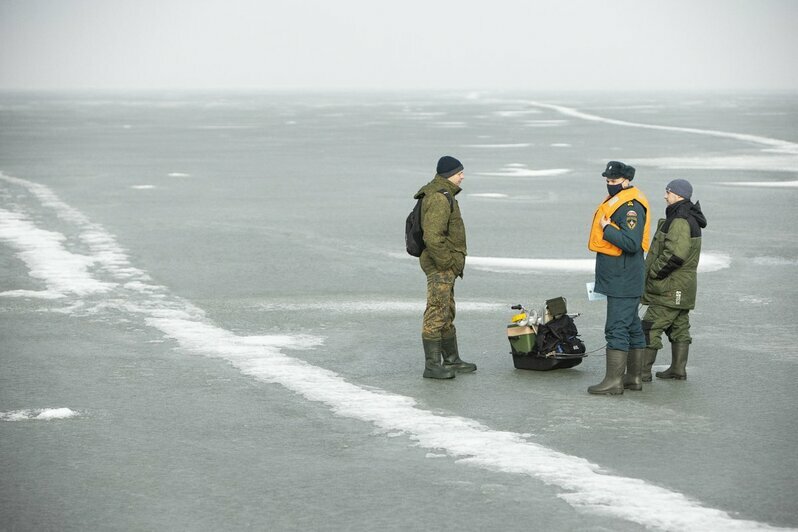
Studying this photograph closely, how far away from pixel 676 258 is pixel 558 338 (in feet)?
3.56

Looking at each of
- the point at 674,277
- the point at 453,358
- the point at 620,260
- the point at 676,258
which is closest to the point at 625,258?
the point at 620,260

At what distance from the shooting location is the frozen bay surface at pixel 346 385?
20.8 feet

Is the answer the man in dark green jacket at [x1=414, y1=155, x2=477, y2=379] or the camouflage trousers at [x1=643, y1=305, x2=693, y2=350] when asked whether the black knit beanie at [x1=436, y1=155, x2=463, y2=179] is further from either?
the camouflage trousers at [x1=643, y1=305, x2=693, y2=350]

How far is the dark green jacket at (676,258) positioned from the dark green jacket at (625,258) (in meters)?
0.39

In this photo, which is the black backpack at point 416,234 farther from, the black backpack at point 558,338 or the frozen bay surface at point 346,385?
the black backpack at point 558,338

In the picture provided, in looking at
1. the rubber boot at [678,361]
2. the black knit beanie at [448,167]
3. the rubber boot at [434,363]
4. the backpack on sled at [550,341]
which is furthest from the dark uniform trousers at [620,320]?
the black knit beanie at [448,167]

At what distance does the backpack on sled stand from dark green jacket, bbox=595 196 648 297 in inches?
28.8

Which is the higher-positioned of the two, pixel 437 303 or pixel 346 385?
pixel 437 303

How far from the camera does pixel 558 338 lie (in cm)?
935

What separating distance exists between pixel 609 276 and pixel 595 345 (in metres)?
1.90

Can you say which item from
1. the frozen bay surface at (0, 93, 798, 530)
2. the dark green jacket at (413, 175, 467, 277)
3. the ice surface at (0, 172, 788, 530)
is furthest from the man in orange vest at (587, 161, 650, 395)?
the ice surface at (0, 172, 788, 530)

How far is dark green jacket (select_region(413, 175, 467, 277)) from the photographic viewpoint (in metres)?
8.97

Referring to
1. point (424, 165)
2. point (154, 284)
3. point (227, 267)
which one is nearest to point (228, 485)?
point (154, 284)

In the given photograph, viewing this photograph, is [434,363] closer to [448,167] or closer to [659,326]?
[448,167]
